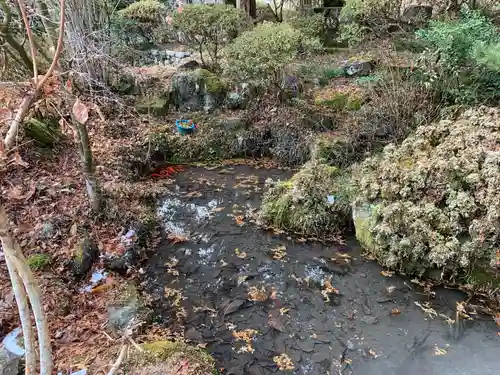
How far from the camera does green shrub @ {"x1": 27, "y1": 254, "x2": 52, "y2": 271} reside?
4.10 meters

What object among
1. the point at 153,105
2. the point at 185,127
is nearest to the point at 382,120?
the point at 185,127

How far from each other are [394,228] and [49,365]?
13.3 feet

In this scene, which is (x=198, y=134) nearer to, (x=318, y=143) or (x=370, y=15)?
(x=318, y=143)

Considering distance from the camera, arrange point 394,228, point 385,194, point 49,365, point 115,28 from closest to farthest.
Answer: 1. point 49,365
2. point 394,228
3. point 385,194
4. point 115,28

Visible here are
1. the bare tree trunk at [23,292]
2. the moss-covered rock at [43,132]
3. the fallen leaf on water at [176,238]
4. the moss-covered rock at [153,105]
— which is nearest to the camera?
the bare tree trunk at [23,292]

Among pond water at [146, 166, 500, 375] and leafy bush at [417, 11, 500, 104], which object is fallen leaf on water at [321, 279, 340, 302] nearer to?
pond water at [146, 166, 500, 375]

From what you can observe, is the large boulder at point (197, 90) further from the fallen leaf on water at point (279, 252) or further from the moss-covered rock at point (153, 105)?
the fallen leaf on water at point (279, 252)

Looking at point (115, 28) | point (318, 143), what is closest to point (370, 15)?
point (318, 143)

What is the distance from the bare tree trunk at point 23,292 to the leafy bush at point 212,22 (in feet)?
25.3

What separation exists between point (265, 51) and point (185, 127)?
2.19 metres

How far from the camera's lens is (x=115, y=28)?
31.7 ft

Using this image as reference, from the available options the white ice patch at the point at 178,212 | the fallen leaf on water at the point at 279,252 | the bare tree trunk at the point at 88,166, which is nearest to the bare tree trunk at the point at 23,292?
the bare tree trunk at the point at 88,166

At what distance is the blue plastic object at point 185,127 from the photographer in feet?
25.6

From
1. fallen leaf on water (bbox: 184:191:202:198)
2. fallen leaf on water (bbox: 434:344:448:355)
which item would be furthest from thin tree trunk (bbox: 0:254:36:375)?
fallen leaf on water (bbox: 184:191:202:198)
